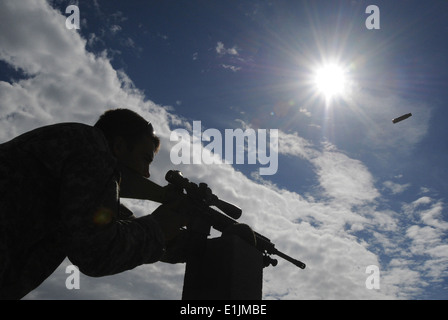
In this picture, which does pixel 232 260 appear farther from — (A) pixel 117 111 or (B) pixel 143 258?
(A) pixel 117 111

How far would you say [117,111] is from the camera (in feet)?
11.9

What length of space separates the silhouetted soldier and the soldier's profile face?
0.67 m

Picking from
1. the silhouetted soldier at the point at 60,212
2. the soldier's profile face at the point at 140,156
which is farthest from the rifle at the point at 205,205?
the silhouetted soldier at the point at 60,212

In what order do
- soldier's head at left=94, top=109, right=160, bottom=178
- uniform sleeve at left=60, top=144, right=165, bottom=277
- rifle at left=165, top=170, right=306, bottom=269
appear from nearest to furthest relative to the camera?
uniform sleeve at left=60, top=144, right=165, bottom=277
soldier's head at left=94, top=109, right=160, bottom=178
rifle at left=165, top=170, right=306, bottom=269

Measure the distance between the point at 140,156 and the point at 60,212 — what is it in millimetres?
1206

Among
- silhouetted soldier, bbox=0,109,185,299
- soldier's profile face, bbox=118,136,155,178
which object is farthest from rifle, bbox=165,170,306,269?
silhouetted soldier, bbox=0,109,185,299

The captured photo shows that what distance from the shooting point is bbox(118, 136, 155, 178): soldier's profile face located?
11.3ft

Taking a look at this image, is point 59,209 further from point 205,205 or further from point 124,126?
point 205,205

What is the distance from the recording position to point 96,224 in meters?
2.47

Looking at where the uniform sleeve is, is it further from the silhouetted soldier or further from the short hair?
the short hair

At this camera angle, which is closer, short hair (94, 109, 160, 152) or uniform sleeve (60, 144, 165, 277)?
uniform sleeve (60, 144, 165, 277)

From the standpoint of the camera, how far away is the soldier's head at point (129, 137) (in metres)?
3.44

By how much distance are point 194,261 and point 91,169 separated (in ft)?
5.74
